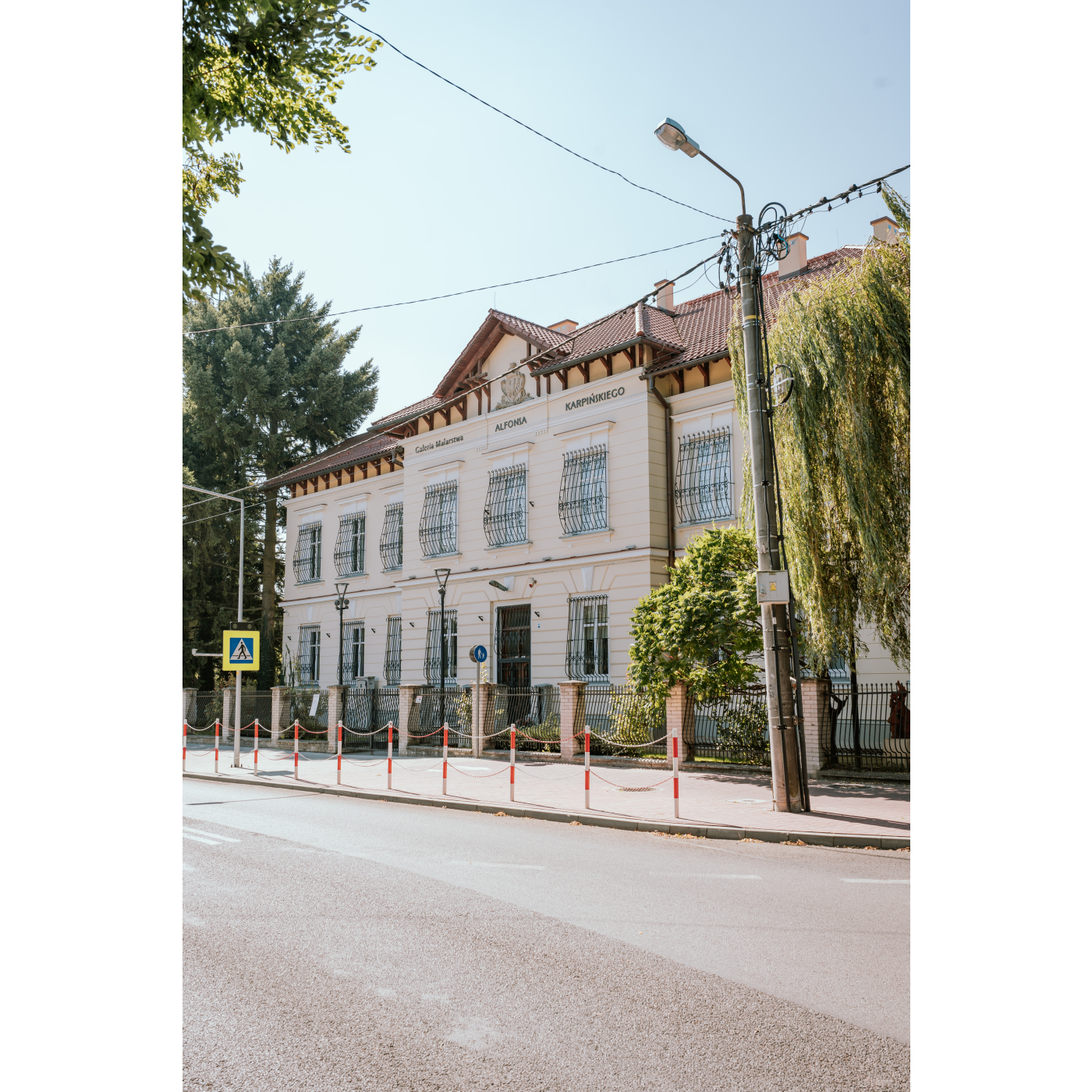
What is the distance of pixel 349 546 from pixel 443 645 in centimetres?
840

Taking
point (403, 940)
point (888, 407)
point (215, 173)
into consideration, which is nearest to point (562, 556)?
point (888, 407)

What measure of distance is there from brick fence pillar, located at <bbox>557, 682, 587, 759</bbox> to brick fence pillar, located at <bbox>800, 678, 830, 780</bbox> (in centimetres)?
567

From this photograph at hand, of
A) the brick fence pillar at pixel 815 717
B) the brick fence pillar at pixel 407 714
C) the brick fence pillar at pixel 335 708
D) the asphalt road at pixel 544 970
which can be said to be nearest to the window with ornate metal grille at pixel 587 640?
the brick fence pillar at pixel 407 714

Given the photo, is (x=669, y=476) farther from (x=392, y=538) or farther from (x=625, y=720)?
(x=392, y=538)

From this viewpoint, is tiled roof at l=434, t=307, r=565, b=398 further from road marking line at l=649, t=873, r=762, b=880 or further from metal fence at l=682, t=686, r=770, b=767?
road marking line at l=649, t=873, r=762, b=880

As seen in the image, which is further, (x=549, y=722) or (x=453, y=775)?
(x=549, y=722)

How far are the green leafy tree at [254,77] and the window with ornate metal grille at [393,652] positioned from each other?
69.5ft

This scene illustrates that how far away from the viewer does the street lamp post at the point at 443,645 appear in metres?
24.1

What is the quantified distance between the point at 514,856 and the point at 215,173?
10.2m

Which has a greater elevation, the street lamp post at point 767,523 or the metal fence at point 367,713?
the street lamp post at point 767,523

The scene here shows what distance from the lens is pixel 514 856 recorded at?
363 inches

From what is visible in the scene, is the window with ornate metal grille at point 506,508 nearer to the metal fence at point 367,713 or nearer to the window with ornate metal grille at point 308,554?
the metal fence at point 367,713

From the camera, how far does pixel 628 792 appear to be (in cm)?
1496

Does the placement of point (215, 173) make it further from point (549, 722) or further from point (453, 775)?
point (549, 722)
